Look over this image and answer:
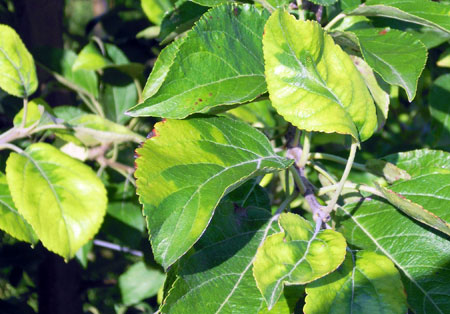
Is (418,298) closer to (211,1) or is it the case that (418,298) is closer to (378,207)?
(378,207)

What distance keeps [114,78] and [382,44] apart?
2.23 ft

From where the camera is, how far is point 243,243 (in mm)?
666

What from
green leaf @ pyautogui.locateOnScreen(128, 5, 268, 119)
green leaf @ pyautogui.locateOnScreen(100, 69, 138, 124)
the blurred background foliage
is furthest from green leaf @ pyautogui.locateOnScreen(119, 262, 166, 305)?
green leaf @ pyautogui.locateOnScreen(128, 5, 268, 119)

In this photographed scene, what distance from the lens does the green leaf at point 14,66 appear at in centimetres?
84

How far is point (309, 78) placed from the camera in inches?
22.7

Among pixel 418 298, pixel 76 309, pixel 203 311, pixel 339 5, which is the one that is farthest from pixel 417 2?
pixel 76 309

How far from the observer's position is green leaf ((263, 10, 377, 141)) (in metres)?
0.56

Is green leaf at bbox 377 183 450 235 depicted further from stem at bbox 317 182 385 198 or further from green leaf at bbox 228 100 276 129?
green leaf at bbox 228 100 276 129

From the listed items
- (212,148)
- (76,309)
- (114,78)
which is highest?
(212,148)

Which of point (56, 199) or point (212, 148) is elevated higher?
point (212, 148)

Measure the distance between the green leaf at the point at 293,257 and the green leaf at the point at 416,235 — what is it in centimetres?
11

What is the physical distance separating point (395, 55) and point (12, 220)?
0.60 m

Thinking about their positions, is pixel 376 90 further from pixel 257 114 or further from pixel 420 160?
pixel 257 114

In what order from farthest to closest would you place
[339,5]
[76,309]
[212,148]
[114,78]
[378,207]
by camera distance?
1. [76,309]
2. [114,78]
3. [339,5]
4. [378,207]
5. [212,148]
